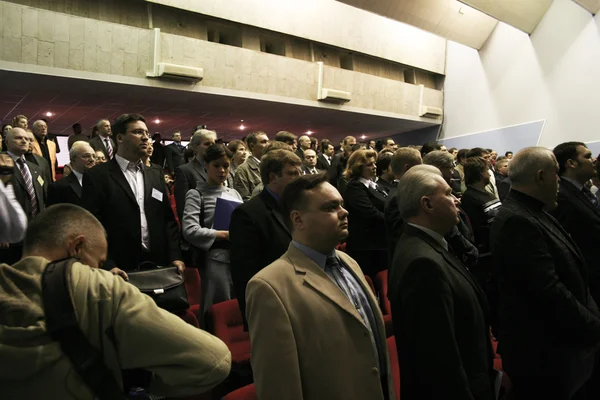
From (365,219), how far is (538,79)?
10.2m

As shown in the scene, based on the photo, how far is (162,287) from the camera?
202 cm

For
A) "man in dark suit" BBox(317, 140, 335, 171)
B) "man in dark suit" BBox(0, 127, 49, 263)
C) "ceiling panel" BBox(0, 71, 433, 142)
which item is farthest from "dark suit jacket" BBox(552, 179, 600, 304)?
"ceiling panel" BBox(0, 71, 433, 142)

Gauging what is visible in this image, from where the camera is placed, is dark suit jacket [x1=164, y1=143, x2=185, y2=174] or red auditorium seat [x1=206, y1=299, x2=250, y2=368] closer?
red auditorium seat [x1=206, y1=299, x2=250, y2=368]

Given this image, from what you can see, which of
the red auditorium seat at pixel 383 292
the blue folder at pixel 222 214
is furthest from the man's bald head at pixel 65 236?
the red auditorium seat at pixel 383 292

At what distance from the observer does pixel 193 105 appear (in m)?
11.6

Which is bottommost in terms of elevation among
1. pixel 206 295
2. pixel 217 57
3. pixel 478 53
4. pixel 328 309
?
pixel 206 295

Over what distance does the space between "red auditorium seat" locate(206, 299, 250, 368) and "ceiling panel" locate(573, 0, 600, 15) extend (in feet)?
35.5

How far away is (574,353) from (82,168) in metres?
3.89

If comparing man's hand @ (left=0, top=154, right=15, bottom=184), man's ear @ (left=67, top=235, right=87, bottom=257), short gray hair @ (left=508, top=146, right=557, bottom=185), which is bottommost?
man's hand @ (left=0, top=154, right=15, bottom=184)

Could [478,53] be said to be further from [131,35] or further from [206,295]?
[206,295]

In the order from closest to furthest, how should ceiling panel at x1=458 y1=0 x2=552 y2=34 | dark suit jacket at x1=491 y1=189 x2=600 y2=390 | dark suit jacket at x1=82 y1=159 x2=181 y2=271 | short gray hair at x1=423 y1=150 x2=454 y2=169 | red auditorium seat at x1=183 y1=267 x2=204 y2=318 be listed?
1. dark suit jacket at x1=491 y1=189 x2=600 y2=390
2. dark suit jacket at x1=82 y1=159 x2=181 y2=271
3. red auditorium seat at x1=183 y1=267 x2=204 y2=318
4. short gray hair at x1=423 y1=150 x2=454 y2=169
5. ceiling panel at x1=458 y1=0 x2=552 y2=34

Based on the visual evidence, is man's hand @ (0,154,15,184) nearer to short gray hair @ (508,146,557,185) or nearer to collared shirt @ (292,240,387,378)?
collared shirt @ (292,240,387,378)

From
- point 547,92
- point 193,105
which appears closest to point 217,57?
point 193,105

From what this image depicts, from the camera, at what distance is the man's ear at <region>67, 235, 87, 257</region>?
4.20 feet
